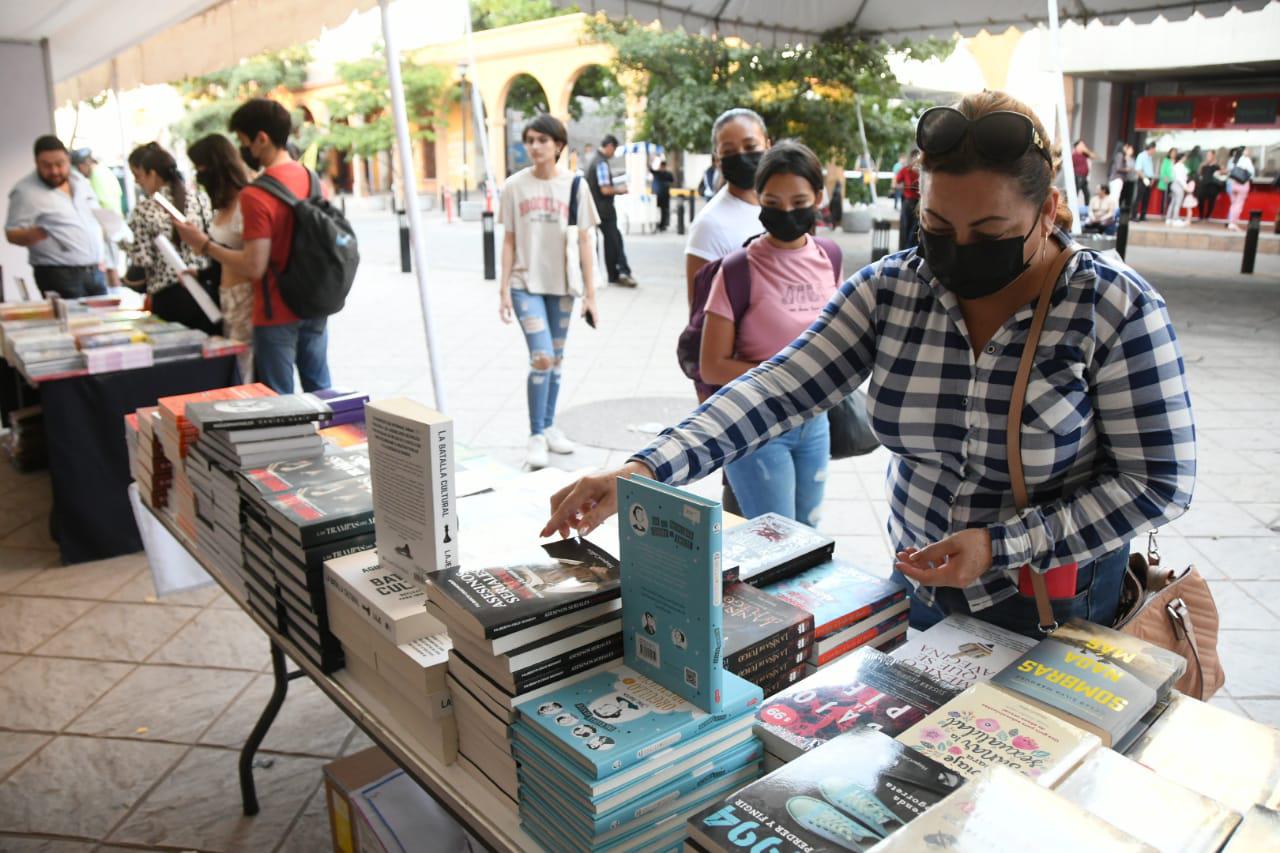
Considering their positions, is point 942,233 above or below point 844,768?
above

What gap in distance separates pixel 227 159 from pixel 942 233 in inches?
155

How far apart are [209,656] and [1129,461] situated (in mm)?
3168

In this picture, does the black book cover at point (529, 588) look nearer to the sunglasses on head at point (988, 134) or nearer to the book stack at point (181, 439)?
the sunglasses on head at point (988, 134)

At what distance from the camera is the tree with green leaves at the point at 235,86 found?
33312mm

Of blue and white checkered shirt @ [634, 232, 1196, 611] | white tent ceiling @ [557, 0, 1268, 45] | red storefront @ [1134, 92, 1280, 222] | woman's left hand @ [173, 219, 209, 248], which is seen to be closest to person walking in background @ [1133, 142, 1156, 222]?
red storefront @ [1134, 92, 1280, 222]

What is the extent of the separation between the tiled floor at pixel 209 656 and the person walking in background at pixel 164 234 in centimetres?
125

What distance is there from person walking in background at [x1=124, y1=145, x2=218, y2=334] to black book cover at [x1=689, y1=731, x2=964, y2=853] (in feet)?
14.1

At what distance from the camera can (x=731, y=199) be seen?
353cm

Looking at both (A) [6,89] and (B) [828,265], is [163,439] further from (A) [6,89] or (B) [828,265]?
(A) [6,89]

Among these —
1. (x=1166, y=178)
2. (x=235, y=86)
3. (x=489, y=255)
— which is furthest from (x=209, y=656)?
(x=235, y=86)

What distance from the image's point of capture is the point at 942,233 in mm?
1477

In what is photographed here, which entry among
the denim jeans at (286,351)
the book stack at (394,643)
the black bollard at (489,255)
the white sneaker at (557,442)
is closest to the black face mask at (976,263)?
the book stack at (394,643)

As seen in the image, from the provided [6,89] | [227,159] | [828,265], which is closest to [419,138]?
[6,89]

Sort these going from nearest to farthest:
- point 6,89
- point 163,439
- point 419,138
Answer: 1. point 163,439
2. point 6,89
3. point 419,138
